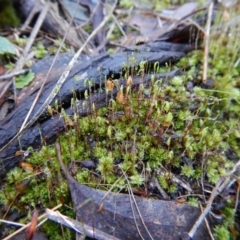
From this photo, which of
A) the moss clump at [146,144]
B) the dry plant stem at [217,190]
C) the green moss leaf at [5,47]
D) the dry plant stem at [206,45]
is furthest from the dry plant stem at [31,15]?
the dry plant stem at [217,190]

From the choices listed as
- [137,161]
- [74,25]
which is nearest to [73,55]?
[74,25]

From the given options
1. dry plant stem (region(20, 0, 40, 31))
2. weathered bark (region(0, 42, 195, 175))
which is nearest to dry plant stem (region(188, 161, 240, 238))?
weathered bark (region(0, 42, 195, 175))

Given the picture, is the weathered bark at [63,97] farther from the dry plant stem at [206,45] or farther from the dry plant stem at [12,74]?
the dry plant stem at [206,45]

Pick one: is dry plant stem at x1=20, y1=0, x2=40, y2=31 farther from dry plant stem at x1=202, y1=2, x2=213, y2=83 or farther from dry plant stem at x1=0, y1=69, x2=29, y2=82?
dry plant stem at x1=202, y1=2, x2=213, y2=83

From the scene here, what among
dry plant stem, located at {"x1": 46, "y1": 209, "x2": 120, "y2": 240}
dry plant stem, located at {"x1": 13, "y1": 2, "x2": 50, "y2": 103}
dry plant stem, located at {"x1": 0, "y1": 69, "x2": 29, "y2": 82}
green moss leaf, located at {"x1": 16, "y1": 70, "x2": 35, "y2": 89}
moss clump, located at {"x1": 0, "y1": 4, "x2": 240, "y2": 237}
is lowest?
dry plant stem, located at {"x1": 46, "y1": 209, "x2": 120, "y2": 240}

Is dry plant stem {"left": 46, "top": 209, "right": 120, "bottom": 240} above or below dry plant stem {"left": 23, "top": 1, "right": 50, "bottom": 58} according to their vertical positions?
below

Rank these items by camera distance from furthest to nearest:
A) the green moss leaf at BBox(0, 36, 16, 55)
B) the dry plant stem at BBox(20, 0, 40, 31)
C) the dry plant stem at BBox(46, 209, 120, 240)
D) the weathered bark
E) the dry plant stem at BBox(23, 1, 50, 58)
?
the dry plant stem at BBox(20, 0, 40, 31), the dry plant stem at BBox(23, 1, 50, 58), the green moss leaf at BBox(0, 36, 16, 55), the weathered bark, the dry plant stem at BBox(46, 209, 120, 240)

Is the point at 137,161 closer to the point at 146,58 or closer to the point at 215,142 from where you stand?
the point at 215,142
